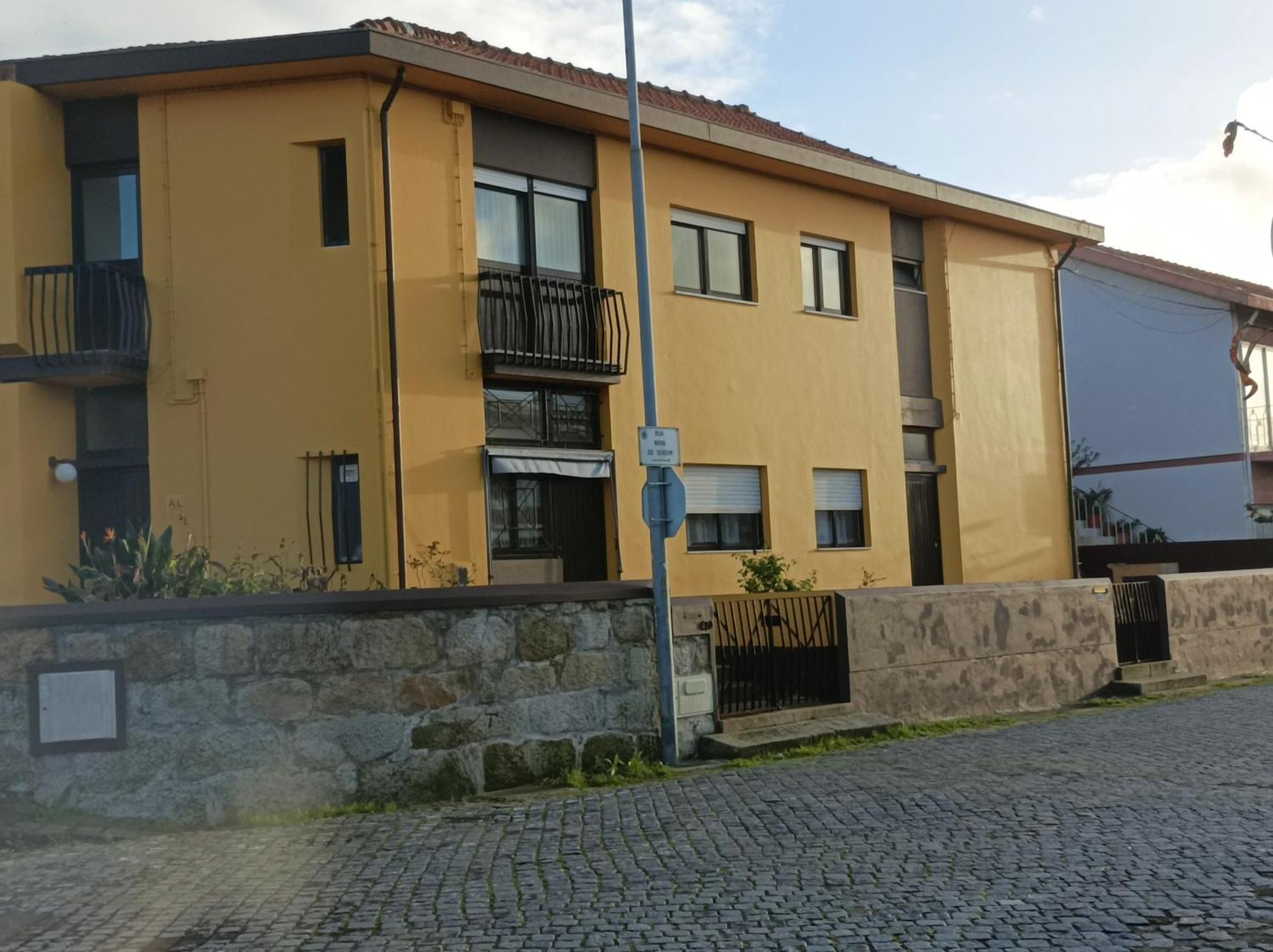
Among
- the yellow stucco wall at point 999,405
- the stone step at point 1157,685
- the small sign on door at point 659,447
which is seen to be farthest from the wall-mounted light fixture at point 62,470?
the yellow stucco wall at point 999,405

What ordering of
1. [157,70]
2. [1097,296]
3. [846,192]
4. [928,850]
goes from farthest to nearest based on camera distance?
[1097,296], [846,192], [157,70], [928,850]

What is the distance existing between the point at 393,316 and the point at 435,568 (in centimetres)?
292

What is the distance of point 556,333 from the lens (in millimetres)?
17109

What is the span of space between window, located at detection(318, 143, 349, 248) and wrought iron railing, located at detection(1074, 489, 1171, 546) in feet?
59.1

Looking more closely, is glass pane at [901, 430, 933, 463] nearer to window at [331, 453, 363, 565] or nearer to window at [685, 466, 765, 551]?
window at [685, 466, 765, 551]

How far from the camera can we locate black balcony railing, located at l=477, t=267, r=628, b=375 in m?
16.7

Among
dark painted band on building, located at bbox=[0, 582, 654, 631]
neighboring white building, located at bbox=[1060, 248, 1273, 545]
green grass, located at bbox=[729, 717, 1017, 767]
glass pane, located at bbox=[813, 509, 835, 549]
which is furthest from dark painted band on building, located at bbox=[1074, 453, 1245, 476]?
dark painted band on building, located at bbox=[0, 582, 654, 631]

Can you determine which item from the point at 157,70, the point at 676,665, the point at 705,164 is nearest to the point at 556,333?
the point at 705,164

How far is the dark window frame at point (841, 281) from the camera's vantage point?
2122cm

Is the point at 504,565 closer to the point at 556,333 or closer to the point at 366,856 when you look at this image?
the point at 556,333

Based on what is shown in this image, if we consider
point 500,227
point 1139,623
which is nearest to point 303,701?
point 500,227

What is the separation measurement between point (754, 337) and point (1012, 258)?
7058 millimetres

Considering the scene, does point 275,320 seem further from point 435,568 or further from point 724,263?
→ point 724,263

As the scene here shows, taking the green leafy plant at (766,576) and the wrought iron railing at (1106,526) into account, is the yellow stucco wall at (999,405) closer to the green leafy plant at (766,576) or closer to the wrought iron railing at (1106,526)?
the wrought iron railing at (1106,526)
